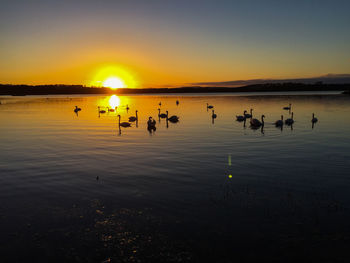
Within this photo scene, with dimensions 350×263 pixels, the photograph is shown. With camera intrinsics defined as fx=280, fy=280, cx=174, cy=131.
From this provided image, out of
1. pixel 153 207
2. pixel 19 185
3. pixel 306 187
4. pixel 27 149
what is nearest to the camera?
pixel 153 207

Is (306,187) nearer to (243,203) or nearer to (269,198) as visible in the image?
(269,198)

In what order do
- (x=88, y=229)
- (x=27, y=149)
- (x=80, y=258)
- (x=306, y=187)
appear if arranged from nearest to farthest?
(x=80, y=258), (x=88, y=229), (x=306, y=187), (x=27, y=149)

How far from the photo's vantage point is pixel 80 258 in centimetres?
809

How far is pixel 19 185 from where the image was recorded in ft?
47.1

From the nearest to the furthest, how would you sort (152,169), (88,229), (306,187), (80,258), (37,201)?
1. (80,258)
2. (88,229)
3. (37,201)
4. (306,187)
5. (152,169)

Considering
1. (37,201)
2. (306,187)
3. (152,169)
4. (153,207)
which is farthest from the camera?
(152,169)

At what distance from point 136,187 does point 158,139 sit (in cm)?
1481

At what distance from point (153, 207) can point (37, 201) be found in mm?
5208

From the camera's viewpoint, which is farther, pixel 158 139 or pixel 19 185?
pixel 158 139

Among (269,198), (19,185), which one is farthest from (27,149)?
(269,198)

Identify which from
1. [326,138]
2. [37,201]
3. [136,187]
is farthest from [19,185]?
[326,138]

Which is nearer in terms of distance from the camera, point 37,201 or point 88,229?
point 88,229

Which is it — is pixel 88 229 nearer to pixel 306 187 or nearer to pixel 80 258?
pixel 80 258

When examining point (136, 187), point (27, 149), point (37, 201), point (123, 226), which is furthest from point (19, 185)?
point (27, 149)
